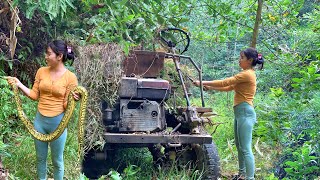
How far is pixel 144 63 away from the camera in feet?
20.9

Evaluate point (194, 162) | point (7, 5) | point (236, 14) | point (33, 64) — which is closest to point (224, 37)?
point (236, 14)

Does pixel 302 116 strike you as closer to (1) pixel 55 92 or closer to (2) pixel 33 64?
(1) pixel 55 92

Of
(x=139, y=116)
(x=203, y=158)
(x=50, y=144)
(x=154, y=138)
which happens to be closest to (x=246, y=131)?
(x=203, y=158)

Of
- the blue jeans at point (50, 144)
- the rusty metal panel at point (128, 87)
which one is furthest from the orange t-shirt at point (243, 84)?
the blue jeans at point (50, 144)

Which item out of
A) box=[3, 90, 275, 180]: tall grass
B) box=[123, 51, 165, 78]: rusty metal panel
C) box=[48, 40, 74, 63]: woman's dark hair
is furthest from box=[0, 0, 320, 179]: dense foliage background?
box=[48, 40, 74, 63]: woman's dark hair

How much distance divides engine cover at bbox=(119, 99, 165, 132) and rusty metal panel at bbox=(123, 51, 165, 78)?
23.7 inches

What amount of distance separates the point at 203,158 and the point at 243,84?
4.13ft

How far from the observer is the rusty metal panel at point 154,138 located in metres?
5.50

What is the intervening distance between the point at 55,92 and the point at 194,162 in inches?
113

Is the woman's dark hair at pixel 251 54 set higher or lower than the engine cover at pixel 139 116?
higher

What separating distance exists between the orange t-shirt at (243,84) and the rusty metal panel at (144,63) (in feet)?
4.12

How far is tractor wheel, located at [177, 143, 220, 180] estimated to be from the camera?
5.93 metres

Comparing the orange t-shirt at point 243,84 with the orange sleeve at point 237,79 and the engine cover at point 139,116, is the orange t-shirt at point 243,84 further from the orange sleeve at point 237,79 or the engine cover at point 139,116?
the engine cover at point 139,116

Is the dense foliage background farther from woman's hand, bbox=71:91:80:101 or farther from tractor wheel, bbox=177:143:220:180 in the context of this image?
woman's hand, bbox=71:91:80:101
